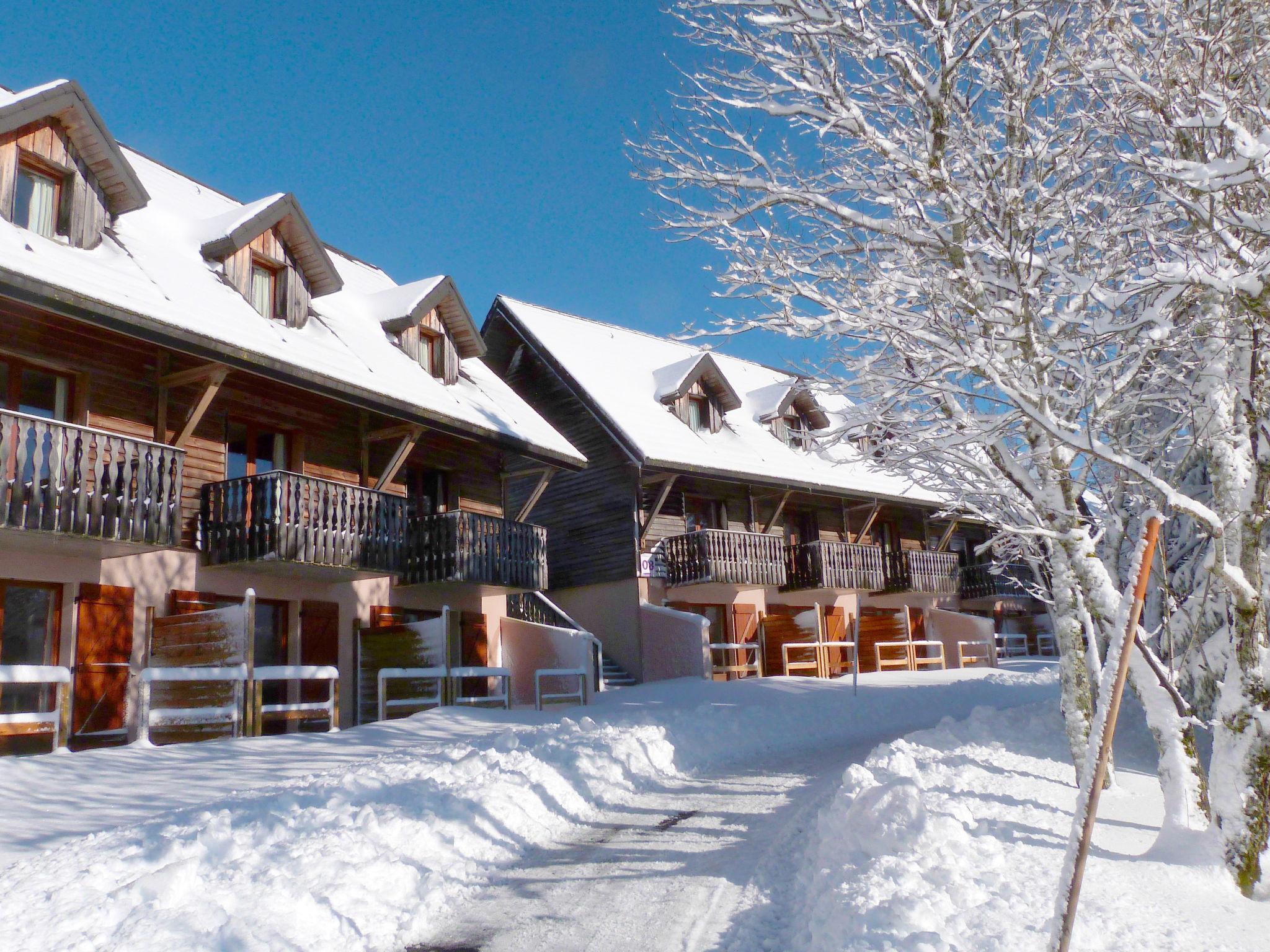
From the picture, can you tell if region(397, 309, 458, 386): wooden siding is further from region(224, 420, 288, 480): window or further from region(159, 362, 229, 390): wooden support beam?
region(159, 362, 229, 390): wooden support beam

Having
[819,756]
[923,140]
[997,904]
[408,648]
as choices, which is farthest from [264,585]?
[997,904]

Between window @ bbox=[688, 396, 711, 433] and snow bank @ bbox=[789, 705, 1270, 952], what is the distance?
18501 millimetres

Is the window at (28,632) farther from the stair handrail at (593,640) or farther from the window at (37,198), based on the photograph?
the stair handrail at (593,640)

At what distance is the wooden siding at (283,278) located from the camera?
16.8 metres

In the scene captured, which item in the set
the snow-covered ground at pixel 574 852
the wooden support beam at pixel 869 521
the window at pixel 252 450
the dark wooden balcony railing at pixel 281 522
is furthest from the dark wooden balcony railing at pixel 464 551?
the wooden support beam at pixel 869 521

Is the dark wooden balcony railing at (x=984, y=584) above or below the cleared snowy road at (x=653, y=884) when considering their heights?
above

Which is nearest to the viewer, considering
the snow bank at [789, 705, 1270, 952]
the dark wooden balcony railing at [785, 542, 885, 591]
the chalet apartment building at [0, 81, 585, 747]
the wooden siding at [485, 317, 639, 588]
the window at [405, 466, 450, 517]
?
the snow bank at [789, 705, 1270, 952]

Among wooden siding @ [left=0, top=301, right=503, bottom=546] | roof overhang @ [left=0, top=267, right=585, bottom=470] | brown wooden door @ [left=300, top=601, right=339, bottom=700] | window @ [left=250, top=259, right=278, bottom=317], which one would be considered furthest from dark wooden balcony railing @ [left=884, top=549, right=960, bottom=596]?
window @ [left=250, top=259, right=278, bottom=317]

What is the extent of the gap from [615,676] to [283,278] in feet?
37.3

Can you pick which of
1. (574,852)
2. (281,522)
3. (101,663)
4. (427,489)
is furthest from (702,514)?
(574,852)

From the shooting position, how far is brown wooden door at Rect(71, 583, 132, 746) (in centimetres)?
1307

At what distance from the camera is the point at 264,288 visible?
17.2 meters

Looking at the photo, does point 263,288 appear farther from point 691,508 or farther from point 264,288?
point 691,508

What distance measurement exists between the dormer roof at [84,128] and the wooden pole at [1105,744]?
45.7 feet
